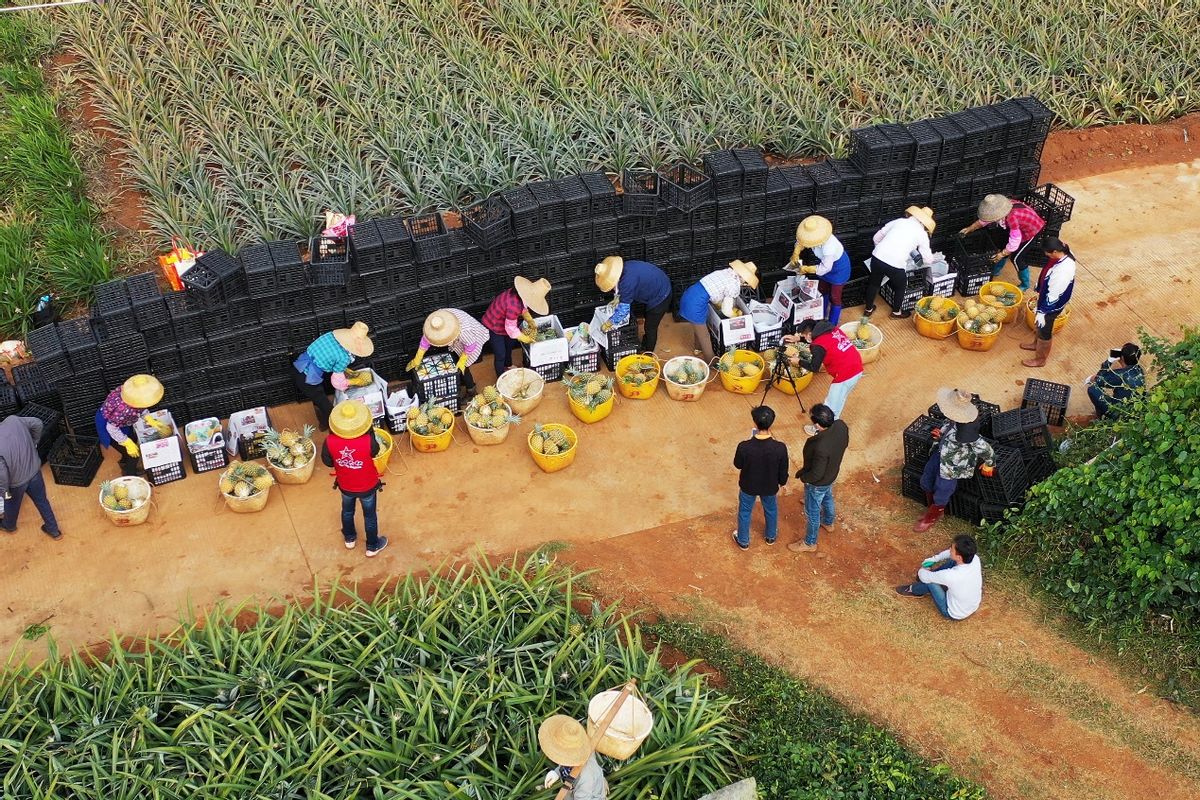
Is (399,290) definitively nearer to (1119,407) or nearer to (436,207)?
(436,207)

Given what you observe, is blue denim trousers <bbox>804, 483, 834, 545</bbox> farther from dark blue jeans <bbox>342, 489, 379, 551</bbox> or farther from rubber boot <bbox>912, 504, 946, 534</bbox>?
dark blue jeans <bbox>342, 489, 379, 551</bbox>

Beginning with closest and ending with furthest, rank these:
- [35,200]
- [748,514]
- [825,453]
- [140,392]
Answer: [825,453], [748,514], [140,392], [35,200]

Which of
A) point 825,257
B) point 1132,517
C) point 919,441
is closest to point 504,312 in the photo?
point 825,257

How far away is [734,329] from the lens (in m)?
10.3

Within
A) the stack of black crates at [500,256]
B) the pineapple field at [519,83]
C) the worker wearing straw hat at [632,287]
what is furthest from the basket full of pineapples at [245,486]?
the worker wearing straw hat at [632,287]

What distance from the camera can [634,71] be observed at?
44.3 feet

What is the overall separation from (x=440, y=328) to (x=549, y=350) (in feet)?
3.68

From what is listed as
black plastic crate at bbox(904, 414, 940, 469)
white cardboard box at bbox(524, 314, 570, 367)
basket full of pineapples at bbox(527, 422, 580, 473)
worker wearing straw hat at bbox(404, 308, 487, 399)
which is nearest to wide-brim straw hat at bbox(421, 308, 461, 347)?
worker wearing straw hat at bbox(404, 308, 487, 399)

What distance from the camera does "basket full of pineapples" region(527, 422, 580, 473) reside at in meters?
9.41

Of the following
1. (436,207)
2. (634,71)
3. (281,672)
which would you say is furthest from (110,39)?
(281,672)

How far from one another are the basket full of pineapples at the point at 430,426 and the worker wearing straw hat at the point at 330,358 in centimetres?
66

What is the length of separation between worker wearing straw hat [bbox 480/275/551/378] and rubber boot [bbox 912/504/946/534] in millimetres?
3680

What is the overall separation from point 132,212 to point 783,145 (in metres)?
7.20

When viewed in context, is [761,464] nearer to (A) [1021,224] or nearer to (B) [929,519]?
(B) [929,519]
